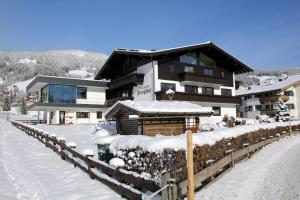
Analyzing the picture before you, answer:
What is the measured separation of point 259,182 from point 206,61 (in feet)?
112

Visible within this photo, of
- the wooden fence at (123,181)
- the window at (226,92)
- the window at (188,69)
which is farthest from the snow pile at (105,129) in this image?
the window at (226,92)

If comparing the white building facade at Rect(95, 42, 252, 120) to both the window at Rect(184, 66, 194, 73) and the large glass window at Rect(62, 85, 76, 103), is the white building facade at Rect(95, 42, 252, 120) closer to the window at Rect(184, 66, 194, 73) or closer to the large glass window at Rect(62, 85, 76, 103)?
the window at Rect(184, 66, 194, 73)

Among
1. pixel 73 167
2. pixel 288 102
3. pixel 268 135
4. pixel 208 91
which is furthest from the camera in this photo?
pixel 288 102

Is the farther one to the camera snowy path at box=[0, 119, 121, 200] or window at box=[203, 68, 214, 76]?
window at box=[203, 68, 214, 76]

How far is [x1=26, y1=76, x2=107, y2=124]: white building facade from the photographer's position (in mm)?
44781

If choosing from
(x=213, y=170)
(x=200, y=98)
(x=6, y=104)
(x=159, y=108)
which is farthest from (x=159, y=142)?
(x=6, y=104)

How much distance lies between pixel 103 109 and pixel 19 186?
1523 inches

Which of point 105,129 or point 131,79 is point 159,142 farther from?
point 131,79

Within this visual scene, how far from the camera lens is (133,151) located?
1143 centimetres

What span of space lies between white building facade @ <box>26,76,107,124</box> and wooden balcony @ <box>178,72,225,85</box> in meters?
15.2

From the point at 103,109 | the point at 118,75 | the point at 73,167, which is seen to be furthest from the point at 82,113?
the point at 73,167

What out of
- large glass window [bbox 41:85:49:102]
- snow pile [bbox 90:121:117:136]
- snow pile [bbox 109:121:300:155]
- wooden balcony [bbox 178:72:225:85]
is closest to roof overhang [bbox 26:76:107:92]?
large glass window [bbox 41:85:49:102]

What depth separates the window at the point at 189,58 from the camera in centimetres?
4169

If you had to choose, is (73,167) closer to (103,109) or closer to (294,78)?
(103,109)
